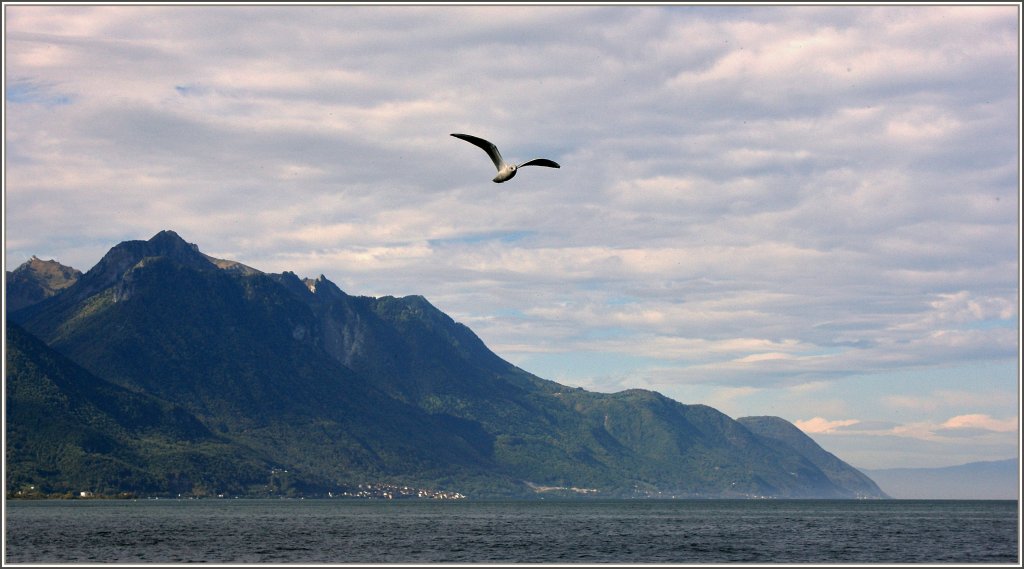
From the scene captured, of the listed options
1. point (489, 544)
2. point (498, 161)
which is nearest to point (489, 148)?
point (498, 161)

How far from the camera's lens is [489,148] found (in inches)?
2007

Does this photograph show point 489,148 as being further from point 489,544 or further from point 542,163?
point 489,544

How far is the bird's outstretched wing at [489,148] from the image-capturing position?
49.1 m

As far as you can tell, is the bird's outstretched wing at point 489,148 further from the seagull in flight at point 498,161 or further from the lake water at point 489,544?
the lake water at point 489,544

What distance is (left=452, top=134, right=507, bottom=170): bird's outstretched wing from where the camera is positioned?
4906cm

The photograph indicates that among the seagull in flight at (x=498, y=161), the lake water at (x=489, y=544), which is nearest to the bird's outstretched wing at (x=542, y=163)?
the seagull in flight at (x=498, y=161)

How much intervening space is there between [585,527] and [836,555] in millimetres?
74909

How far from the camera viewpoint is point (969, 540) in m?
161

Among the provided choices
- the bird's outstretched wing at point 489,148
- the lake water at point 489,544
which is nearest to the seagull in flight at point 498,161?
the bird's outstretched wing at point 489,148

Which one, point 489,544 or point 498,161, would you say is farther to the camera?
point 489,544

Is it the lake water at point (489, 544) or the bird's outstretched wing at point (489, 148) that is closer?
the bird's outstretched wing at point (489, 148)

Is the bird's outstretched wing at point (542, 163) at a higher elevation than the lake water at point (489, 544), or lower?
higher

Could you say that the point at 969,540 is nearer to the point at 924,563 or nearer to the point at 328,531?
the point at 924,563

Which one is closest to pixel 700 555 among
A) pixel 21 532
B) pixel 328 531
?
pixel 328 531
